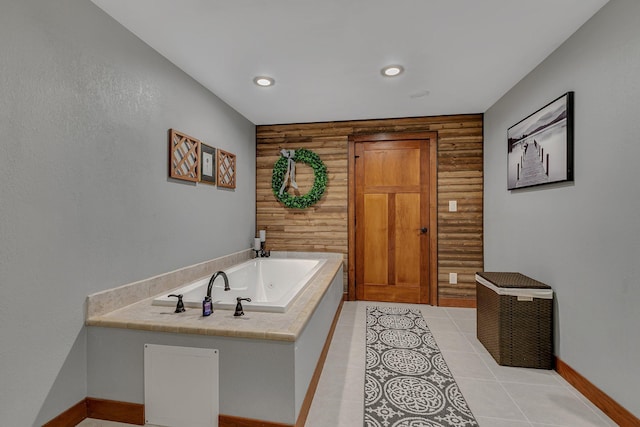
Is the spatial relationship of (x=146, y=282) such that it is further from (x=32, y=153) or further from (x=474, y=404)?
(x=474, y=404)

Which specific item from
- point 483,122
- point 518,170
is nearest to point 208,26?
point 518,170

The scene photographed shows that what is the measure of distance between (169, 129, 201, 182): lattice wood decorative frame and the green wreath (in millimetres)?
1384

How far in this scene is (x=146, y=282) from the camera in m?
2.03

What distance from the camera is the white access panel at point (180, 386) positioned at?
60.5 inches

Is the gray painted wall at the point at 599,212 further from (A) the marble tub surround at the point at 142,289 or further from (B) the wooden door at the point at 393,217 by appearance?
(A) the marble tub surround at the point at 142,289

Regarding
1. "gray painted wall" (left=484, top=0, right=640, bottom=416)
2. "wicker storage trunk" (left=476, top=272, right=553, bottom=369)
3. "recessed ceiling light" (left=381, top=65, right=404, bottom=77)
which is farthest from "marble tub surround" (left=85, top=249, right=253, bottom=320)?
"gray painted wall" (left=484, top=0, right=640, bottom=416)

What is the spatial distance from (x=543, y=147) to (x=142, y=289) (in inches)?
124

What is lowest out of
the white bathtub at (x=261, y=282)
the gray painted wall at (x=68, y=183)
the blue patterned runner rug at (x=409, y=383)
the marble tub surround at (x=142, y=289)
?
the blue patterned runner rug at (x=409, y=383)

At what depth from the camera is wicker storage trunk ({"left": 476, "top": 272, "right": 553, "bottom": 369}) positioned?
85.3 inches

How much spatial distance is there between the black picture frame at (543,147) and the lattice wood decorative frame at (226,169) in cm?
284

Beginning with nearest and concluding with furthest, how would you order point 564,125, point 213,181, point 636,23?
1. point 636,23
2. point 564,125
3. point 213,181

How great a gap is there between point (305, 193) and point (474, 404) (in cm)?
279

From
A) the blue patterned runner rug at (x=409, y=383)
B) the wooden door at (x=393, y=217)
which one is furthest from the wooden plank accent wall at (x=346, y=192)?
the blue patterned runner rug at (x=409, y=383)

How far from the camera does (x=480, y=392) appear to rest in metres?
1.93
